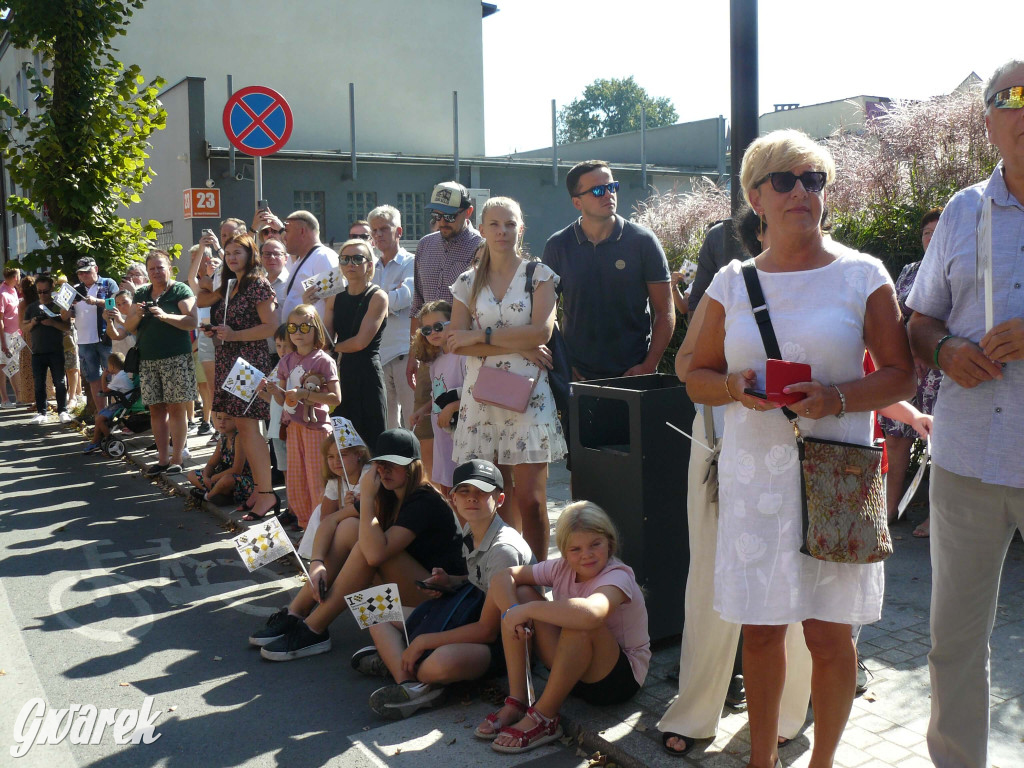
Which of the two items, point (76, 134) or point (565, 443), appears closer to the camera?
point (565, 443)

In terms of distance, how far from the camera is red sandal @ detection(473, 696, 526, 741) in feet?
12.6

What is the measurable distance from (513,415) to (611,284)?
36.6 inches

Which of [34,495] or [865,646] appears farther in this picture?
[34,495]

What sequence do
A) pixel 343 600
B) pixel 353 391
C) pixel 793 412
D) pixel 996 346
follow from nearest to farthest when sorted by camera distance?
pixel 996 346, pixel 793 412, pixel 343 600, pixel 353 391

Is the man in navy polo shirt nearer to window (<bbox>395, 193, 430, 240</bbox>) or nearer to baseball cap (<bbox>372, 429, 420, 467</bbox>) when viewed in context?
baseball cap (<bbox>372, 429, 420, 467</bbox>)

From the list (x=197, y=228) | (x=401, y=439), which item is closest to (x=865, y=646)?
(x=401, y=439)

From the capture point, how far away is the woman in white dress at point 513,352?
510 cm

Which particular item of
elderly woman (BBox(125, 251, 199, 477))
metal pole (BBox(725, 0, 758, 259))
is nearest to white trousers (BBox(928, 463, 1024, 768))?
metal pole (BBox(725, 0, 758, 259))

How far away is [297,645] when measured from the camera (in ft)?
16.1

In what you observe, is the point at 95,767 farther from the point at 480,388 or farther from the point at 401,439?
the point at 480,388

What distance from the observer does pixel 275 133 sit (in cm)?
974

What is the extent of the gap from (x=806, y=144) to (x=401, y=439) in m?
2.74

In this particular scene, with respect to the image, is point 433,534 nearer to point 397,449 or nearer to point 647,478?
point 397,449

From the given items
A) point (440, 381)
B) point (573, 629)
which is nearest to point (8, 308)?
point (440, 381)
